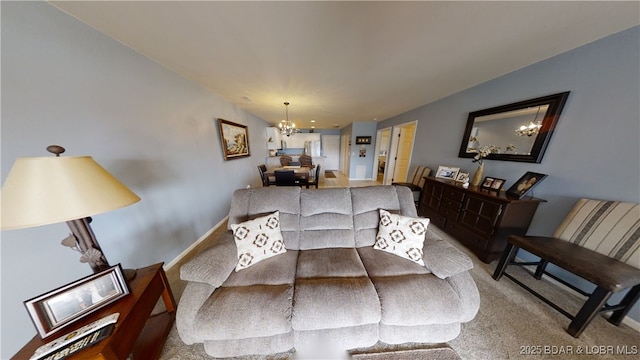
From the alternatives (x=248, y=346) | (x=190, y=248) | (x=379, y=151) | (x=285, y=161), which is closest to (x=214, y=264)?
(x=248, y=346)

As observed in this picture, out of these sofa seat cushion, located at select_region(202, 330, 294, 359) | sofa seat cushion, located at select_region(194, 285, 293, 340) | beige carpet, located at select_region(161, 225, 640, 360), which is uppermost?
sofa seat cushion, located at select_region(194, 285, 293, 340)

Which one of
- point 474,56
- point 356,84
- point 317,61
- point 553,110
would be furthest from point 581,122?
point 317,61

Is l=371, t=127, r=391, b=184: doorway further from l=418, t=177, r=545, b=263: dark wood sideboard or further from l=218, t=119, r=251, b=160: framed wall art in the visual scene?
l=218, t=119, r=251, b=160: framed wall art

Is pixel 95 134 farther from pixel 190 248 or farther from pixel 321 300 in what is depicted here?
pixel 321 300

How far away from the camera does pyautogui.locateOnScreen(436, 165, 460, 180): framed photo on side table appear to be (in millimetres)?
2693

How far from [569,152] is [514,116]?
0.64m

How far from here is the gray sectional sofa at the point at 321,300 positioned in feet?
3.12

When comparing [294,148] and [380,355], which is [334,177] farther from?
[380,355]

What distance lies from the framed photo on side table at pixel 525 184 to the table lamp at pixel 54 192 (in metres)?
3.34

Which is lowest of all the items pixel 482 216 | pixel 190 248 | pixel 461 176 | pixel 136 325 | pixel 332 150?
pixel 190 248

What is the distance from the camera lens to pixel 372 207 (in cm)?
160

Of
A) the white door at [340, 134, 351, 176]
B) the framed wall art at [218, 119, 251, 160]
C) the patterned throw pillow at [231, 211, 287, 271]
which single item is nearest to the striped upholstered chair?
the patterned throw pillow at [231, 211, 287, 271]

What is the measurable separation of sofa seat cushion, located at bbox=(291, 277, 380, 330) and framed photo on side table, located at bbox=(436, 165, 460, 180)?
2.60 meters

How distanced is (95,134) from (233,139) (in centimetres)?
206
